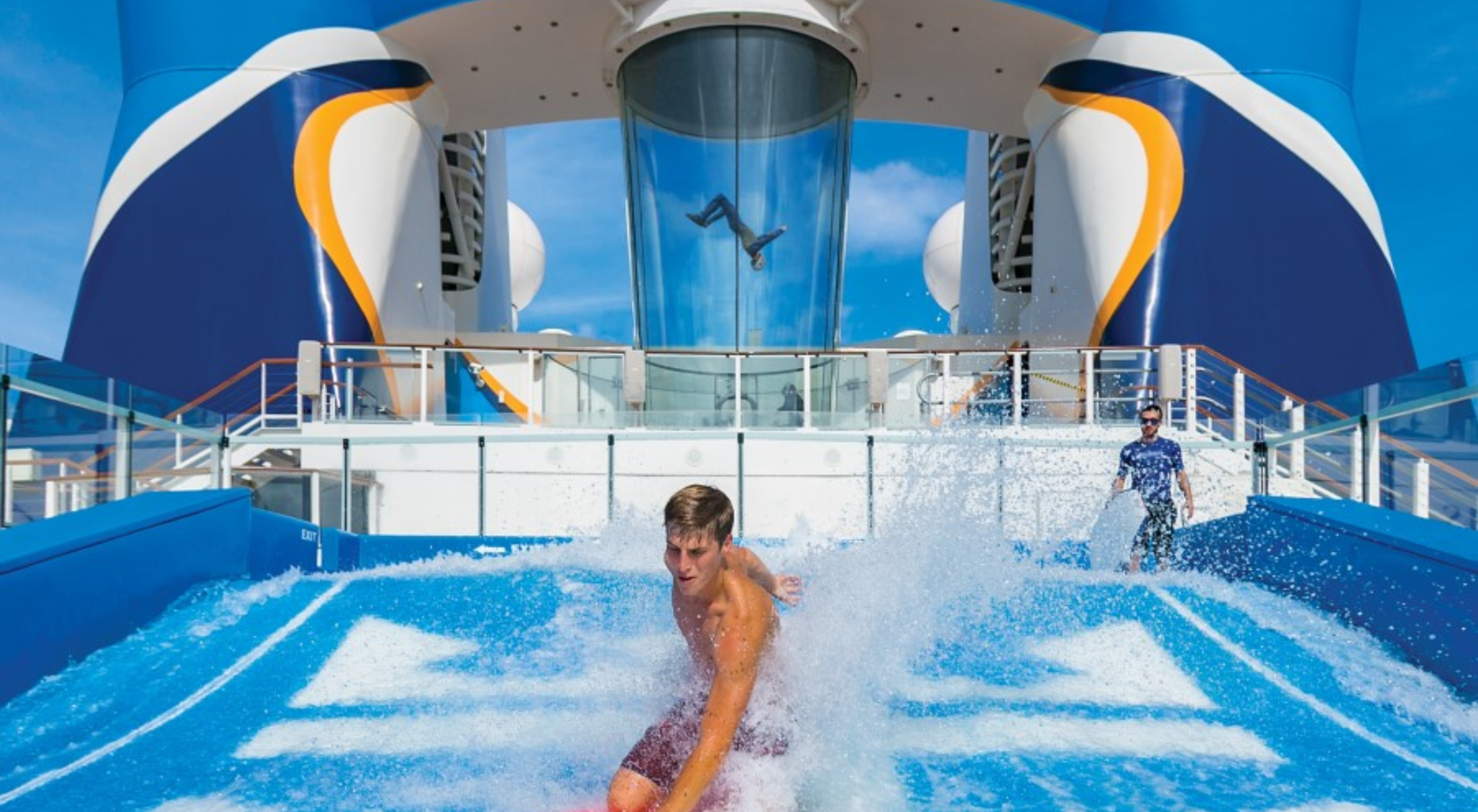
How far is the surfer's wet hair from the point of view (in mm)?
2549

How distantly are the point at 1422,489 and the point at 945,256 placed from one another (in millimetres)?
25472

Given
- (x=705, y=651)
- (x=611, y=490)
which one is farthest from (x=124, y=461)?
(x=705, y=651)

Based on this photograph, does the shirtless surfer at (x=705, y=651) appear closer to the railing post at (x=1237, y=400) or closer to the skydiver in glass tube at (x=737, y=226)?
the railing post at (x=1237, y=400)

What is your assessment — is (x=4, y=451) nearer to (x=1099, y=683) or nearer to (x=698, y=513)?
(x=698, y=513)

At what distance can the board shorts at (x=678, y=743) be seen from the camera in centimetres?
288

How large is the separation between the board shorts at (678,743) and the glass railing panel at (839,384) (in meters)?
9.20

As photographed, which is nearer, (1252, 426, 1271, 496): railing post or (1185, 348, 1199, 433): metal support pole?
(1252, 426, 1271, 496): railing post

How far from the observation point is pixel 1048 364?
13.3 metres

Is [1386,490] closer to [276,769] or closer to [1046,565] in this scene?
[1046,565]

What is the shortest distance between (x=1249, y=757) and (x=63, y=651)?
4.68 metres

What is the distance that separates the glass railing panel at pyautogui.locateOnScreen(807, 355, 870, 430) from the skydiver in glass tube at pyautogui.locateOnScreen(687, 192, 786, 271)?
2708mm

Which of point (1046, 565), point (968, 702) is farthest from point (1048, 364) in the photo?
point (968, 702)

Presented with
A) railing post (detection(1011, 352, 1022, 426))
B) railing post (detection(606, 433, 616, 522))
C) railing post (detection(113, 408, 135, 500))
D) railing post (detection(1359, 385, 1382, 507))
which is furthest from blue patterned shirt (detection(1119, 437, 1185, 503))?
railing post (detection(113, 408, 135, 500))

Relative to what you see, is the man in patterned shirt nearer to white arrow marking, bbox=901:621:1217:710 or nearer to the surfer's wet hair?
white arrow marking, bbox=901:621:1217:710
